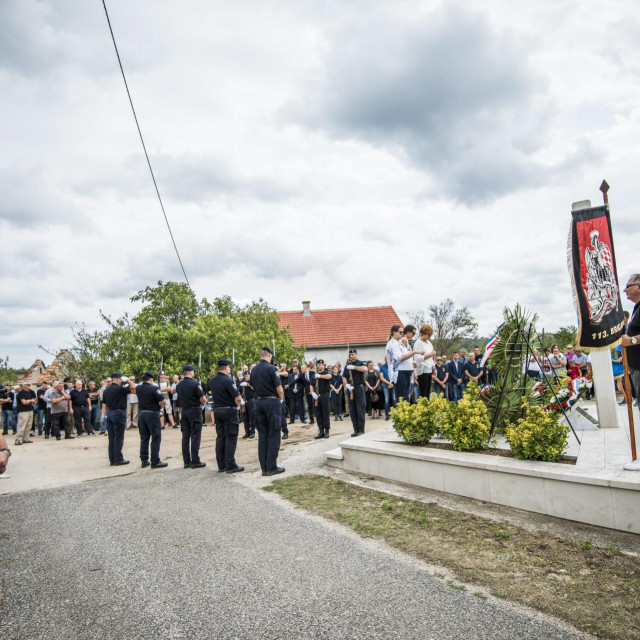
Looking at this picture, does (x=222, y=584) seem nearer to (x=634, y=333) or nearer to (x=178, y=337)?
(x=634, y=333)

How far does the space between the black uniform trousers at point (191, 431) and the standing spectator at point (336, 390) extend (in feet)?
21.6

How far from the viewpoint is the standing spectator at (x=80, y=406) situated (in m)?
17.3

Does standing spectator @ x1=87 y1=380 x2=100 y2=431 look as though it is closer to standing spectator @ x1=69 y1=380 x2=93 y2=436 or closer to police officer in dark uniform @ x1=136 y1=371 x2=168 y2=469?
standing spectator @ x1=69 y1=380 x2=93 y2=436

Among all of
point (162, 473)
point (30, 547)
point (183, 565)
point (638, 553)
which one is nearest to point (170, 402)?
point (162, 473)

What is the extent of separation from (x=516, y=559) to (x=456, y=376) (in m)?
13.4

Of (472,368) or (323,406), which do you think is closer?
(323,406)

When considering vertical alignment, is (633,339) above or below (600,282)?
below

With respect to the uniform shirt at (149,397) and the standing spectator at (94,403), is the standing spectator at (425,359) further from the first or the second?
the standing spectator at (94,403)

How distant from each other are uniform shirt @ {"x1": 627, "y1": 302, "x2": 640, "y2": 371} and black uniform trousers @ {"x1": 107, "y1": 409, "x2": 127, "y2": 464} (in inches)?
349

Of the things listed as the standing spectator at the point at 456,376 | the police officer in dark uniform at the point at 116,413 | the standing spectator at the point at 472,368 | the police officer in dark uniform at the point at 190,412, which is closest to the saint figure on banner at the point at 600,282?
the police officer in dark uniform at the point at 190,412

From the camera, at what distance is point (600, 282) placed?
623cm

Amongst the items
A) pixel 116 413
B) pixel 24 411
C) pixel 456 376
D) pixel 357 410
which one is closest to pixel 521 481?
pixel 357 410

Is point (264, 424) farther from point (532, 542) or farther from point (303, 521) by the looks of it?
point (532, 542)

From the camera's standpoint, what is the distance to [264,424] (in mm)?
8094
